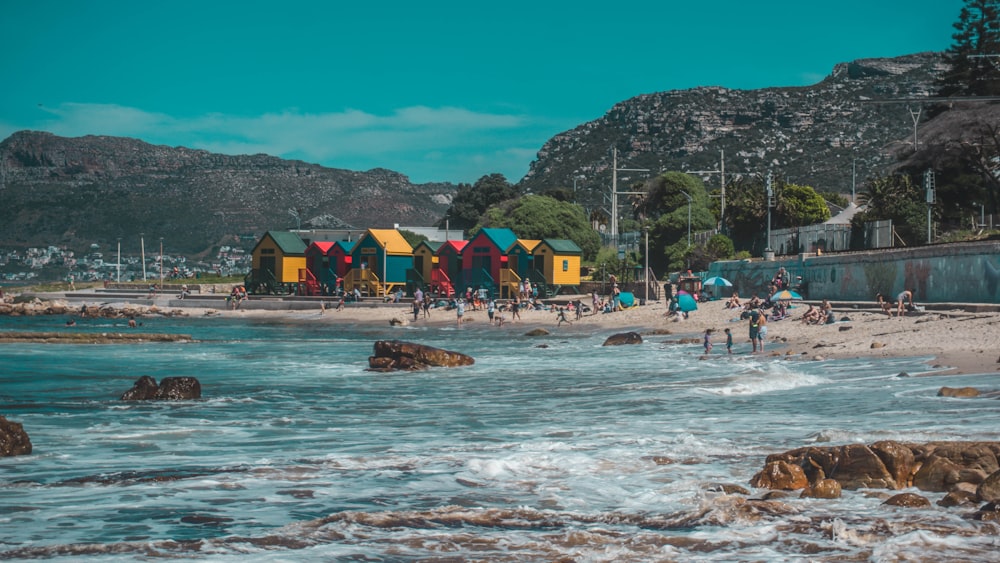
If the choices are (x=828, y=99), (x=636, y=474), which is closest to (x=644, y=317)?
(x=636, y=474)

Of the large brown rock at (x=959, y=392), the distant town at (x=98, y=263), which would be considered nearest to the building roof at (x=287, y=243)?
the large brown rock at (x=959, y=392)

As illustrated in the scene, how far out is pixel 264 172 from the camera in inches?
7677

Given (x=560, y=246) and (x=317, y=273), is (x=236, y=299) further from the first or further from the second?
(x=560, y=246)

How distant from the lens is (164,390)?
1909cm

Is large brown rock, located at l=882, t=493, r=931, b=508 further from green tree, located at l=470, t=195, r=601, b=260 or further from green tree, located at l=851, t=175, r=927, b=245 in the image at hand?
green tree, located at l=470, t=195, r=601, b=260

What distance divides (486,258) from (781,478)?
169ft

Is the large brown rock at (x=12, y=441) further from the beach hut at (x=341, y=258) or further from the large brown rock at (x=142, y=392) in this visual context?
the beach hut at (x=341, y=258)

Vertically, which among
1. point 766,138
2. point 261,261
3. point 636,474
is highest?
point 766,138

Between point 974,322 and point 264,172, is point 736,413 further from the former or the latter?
point 264,172

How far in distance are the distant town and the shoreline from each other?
3972 inches

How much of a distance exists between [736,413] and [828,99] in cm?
13660

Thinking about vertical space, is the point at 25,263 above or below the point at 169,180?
below

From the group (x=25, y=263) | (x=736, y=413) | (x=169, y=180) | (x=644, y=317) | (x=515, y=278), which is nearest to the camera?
(x=736, y=413)

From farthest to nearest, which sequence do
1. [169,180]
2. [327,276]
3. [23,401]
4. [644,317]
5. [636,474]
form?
[169,180]
[327,276]
[644,317]
[23,401]
[636,474]
